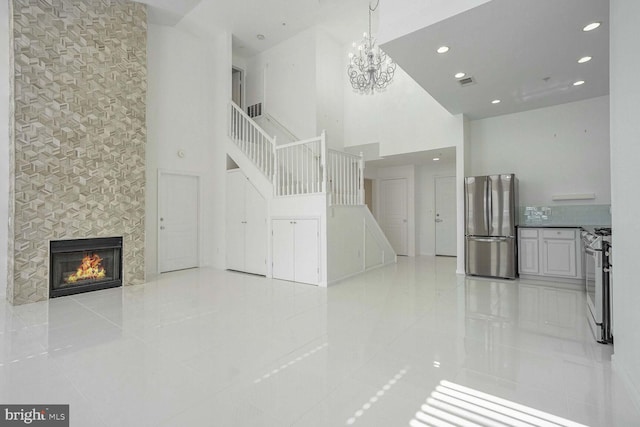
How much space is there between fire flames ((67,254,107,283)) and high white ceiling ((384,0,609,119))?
5.41 meters

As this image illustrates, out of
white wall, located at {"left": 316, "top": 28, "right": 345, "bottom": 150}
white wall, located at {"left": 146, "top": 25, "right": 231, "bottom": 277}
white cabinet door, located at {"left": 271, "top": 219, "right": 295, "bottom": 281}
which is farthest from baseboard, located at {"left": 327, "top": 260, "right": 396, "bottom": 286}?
white wall, located at {"left": 316, "top": 28, "right": 345, "bottom": 150}

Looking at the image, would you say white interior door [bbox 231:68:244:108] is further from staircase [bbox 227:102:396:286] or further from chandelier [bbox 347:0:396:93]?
chandelier [bbox 347:0:396:93]

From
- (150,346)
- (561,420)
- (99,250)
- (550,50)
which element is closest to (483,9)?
(550,50)

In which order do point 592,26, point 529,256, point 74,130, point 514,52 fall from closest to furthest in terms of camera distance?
point 592,26 < point 514,52 < point 74,130 < point 529,256

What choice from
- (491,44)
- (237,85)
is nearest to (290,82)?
(237,85)

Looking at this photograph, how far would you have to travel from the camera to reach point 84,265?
487 cm

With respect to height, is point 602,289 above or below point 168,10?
below

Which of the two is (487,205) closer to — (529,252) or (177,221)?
(529,252)

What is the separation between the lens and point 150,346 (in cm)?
272

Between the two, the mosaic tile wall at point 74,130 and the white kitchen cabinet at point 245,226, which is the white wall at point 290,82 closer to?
the white kitchen cabinet at point 245,226

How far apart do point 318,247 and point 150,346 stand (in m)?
2.91

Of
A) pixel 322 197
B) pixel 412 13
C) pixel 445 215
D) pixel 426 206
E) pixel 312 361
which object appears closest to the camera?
pixel 312 361

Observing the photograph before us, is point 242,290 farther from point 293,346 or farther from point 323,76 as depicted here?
point 323,76

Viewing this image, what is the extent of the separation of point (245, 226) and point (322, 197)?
6.74 ft
